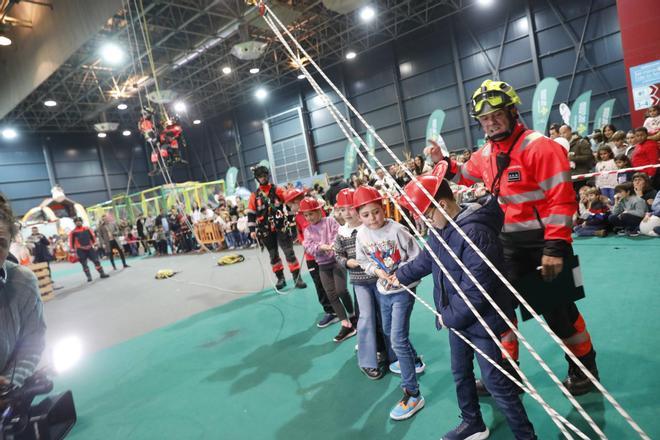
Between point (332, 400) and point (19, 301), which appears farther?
point (332, 400)

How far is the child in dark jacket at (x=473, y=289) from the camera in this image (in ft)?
5.44

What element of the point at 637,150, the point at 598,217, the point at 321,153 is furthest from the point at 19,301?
the point at 321,153

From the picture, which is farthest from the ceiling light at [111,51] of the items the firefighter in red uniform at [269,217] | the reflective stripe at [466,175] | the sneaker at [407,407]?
the sneaker at [407,407]

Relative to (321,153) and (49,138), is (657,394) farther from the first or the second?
(49,138)

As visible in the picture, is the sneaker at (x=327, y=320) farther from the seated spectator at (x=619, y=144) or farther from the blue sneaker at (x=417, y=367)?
the seated spectator at (x=619, y=144)

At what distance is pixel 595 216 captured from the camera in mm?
5625

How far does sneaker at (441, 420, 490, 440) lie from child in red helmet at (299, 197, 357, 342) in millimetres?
1681

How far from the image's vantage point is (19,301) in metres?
1.43

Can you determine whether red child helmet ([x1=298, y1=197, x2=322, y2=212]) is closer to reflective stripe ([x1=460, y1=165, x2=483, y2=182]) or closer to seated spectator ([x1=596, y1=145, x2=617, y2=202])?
reflective stripe ([x1=460, y1=165, x2=483, y2=182])

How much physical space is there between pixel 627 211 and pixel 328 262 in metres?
4.60

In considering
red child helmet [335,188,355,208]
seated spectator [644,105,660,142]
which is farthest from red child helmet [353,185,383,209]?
seated spectator [644,105,660,142]

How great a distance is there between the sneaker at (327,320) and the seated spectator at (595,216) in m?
4.35

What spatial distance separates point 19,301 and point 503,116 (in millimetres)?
2426

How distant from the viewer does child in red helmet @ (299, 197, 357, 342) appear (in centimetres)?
353
